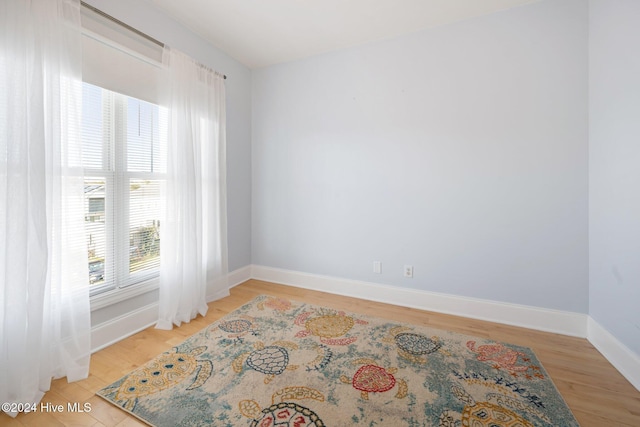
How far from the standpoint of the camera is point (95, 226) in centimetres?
209

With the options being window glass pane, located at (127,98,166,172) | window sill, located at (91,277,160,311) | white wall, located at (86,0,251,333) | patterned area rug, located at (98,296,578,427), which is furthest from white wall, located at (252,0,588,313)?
window sill, located at (91,277,160,311)

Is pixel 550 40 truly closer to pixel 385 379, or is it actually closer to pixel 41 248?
pixel 385 379

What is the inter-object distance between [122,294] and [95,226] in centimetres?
62

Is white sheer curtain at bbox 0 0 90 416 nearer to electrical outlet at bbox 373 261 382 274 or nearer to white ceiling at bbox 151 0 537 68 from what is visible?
white ceiling at bbox 151 0 537 68

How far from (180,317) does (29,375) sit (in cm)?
103

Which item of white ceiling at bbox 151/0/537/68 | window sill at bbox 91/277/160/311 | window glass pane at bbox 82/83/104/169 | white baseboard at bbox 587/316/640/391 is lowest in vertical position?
white baseboard at bbox 587/316/640/391

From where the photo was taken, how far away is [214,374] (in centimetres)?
179

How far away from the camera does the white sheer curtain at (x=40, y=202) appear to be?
→ 4.92 feet

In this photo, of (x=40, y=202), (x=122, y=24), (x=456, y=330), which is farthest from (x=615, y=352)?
(x=122, y=24)

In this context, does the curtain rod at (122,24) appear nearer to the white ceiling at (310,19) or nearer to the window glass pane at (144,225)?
the white ceiling at (310,19)

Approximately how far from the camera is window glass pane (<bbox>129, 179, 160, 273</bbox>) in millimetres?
2359

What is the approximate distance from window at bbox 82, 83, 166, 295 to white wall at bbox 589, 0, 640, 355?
12.0 feet

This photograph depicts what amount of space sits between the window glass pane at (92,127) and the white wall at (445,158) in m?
1.83

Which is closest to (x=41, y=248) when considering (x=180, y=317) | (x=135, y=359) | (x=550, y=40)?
(x=135, y=359)
